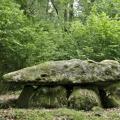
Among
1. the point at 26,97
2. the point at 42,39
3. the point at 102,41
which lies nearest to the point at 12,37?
the point at 42,39

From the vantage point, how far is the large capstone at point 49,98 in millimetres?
14906

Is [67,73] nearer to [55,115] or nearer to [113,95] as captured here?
[113,95]

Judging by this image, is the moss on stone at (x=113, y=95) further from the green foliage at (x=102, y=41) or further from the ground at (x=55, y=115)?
the green foliage at (x=102, y=41)

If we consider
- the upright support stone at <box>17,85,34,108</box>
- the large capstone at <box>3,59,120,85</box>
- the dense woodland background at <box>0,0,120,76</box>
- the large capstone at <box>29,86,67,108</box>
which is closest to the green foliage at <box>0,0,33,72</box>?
the dense woodland background at <box>0,0,120,76</box>

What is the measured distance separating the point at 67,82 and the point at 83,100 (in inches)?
41.3

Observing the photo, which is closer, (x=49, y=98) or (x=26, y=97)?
(x=49, y=98)

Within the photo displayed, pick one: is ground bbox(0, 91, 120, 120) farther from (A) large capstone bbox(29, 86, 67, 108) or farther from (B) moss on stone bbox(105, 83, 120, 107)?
(B) moss on stone bbox(105, 83, 120, 107)

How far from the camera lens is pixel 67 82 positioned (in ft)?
49.0

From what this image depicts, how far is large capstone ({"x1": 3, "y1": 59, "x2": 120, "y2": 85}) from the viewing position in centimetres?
1473

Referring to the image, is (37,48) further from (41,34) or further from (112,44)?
(112,44)

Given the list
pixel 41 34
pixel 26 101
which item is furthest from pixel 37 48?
pixel 26 101

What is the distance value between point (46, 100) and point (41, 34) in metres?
9.19

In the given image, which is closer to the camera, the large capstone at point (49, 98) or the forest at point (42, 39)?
the large capstone at point (49, 98)

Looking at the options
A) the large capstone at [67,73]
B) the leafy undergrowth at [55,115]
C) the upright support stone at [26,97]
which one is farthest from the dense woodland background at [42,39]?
the leafy undergrowth at [55,115]
